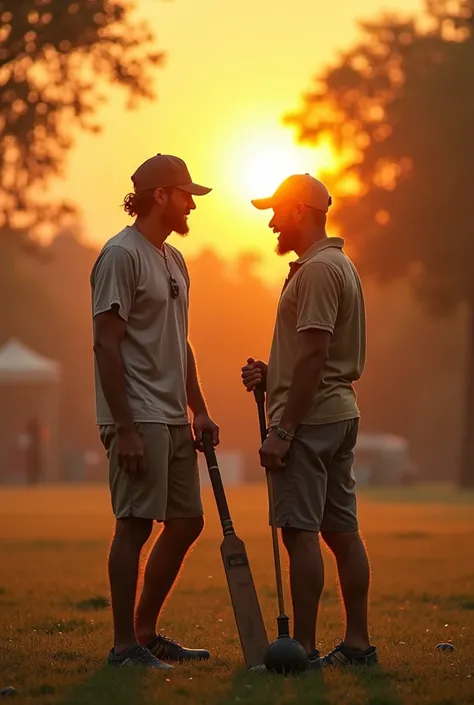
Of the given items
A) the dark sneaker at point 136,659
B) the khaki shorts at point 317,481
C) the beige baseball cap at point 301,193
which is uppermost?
the beige baseball cap at point 301,193

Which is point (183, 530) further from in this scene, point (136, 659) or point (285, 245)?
point (285, 245)

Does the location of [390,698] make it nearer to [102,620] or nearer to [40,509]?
[102,620]

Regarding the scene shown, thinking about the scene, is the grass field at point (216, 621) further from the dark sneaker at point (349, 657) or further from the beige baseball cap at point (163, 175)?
the beige baseball cap at point (163, 175)

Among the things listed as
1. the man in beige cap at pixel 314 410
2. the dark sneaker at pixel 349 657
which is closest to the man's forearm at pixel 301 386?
the man in beige cap at pixel 314 410

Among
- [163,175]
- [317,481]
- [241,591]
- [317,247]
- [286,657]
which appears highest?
[163,175]

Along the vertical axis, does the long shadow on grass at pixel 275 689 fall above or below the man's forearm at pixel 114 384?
below

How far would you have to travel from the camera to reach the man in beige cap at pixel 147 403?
25.3 feet

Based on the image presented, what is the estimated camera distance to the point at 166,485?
783 centimetres

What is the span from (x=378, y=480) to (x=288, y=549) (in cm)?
4929

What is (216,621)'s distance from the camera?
34.3ft

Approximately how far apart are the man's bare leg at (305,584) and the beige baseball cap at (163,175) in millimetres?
1711

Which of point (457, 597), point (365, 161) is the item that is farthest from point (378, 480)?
point (457, 597)

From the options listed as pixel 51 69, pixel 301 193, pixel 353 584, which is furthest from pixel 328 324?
pixel 51 69

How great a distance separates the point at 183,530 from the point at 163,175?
66.0 inches
